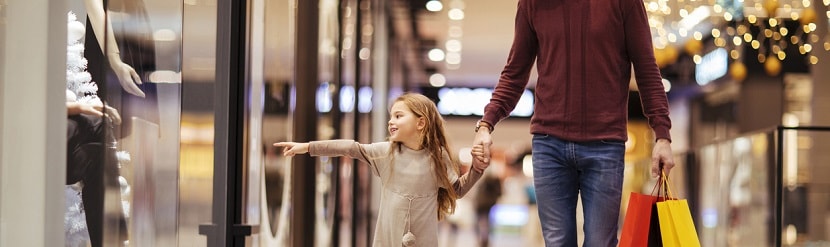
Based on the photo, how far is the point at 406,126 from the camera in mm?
3162

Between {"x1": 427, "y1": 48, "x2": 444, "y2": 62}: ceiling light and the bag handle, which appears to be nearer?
the bag handle

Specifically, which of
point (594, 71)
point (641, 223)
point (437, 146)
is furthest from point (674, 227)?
point (437, 146)

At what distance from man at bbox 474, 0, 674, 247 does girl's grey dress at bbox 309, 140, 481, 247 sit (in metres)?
0.16

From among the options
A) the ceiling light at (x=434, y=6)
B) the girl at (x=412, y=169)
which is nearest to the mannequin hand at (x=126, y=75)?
the girl at (x=412, y=169)

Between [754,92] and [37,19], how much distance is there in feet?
46.2

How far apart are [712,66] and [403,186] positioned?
42.8 ft

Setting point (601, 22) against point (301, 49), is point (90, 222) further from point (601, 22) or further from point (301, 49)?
point (301, 49)

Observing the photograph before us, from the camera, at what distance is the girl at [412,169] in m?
3.11

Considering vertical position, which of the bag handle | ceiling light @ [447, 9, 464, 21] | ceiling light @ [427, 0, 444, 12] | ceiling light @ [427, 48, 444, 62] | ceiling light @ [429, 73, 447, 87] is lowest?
the bag handle

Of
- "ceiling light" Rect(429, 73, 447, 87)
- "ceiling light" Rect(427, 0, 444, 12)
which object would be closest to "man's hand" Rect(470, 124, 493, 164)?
"ceiling light" Rect(427, 0, 444, 12)

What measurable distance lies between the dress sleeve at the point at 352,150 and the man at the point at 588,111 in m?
0.27

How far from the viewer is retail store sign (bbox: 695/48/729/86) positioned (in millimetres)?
14973

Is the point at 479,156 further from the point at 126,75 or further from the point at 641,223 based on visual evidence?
the point at 126,75

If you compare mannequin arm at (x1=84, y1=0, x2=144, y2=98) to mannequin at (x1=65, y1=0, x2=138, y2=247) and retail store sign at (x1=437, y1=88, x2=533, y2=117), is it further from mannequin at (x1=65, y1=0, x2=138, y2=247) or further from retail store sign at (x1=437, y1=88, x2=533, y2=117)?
retail store sign at (x1=437, y1=88, x2=533, y2=117)
